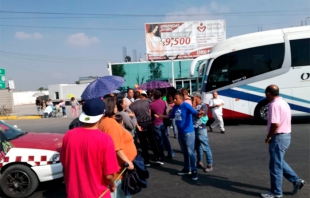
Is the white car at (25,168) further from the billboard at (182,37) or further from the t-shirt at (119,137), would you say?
the billboard at (182,37)

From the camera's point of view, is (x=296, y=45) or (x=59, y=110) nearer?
(x=296, y=45)

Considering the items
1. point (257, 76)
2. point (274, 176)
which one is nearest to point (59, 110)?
point (257, 76)

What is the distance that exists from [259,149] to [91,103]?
19.9 ft

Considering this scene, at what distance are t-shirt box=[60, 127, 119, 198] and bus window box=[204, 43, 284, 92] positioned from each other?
9.70m

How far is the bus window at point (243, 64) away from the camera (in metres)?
11.1

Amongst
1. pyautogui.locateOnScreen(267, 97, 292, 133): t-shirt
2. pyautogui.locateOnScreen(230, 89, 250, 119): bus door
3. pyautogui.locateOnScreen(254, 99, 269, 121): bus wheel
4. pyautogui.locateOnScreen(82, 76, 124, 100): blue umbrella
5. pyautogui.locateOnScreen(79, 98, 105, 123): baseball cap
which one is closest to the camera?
pyautogui.locateOnScreen(79, 98, 105, 123): baseball cap

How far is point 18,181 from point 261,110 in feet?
30.8

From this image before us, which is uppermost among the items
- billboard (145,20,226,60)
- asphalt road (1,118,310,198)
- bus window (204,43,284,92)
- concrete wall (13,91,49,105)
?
billboard (145,20,226,60)

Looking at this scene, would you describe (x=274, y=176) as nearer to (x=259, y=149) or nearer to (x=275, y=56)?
(x=259, y=149)

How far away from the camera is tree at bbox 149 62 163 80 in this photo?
25.7m

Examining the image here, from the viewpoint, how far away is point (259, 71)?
36.9ft

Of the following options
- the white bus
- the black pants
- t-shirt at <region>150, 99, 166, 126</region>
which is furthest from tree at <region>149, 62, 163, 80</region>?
the black pants

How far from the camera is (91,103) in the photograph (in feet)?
8.35

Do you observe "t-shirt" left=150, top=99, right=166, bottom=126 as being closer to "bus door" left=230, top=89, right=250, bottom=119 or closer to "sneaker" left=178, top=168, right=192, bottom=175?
"sneaker" left=178, top=168, right=192, bottom=175
